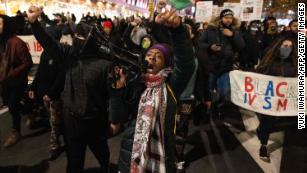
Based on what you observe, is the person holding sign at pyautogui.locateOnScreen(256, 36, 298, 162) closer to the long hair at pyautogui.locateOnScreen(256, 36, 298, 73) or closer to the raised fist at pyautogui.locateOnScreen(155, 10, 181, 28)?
the long hair at pyautogui.locateOnScreen(256, 36, 298, 73)

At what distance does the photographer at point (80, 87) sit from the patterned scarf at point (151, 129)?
2.35 ft

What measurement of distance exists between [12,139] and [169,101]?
12.4ft

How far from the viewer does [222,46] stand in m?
6.21

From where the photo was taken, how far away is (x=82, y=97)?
3201mm

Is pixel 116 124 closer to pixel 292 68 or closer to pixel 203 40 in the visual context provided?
pixel 292 68

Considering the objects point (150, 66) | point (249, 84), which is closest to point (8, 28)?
point (150, 66)

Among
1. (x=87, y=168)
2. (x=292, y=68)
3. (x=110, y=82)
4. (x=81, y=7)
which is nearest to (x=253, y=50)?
(x=292, y=68)

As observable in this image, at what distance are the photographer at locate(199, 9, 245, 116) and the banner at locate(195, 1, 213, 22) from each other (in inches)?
109

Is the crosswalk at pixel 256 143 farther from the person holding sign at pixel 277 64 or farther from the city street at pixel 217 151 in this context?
the person holding sign at pixel 277 64

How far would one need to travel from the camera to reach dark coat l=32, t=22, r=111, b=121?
3201 millimetres

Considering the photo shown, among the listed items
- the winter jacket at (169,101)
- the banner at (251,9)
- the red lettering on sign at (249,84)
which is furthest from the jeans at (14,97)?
the banner at (251,9)

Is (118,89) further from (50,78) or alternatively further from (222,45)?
(222,45)

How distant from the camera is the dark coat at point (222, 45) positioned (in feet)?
20.2

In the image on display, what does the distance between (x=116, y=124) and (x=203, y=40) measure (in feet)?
12.2
